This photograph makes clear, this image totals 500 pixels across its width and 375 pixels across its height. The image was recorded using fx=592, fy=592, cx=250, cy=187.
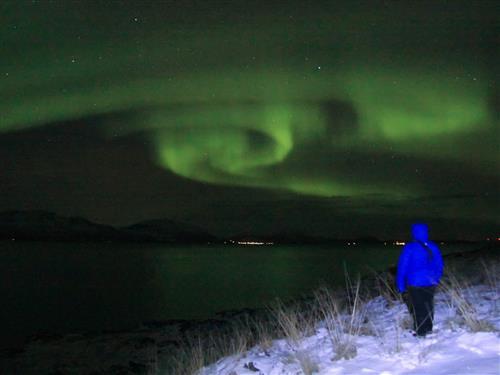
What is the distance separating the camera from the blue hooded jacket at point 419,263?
8484 mm

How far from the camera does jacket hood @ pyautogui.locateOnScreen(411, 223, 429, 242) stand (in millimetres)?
8422

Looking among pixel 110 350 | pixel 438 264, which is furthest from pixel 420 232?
pixel 110 350

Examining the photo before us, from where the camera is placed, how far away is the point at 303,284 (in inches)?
2842

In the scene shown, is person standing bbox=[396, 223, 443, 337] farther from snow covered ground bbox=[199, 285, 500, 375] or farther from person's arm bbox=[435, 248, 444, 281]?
snow covered ground bbox=[199, 285, 500, 375]

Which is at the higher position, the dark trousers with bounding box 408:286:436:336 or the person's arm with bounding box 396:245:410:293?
the person's arm with bounding box 396:245:410:293

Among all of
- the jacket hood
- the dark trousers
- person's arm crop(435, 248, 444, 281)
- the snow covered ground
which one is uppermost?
the jacket hood

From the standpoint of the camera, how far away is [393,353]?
24.4 ft

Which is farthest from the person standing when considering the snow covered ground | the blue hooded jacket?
the snow covered ground

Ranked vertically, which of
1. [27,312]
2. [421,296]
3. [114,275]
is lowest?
[421,296]

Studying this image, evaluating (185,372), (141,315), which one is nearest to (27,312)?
(141,315)

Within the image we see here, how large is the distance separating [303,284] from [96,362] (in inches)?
1991

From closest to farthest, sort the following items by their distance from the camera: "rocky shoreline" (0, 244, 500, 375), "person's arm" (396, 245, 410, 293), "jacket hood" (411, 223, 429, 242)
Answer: "jacket hood" (411, 223, 429, 242) < "person's arm" (396, 245, 410, 293) < "rocky shoreline" (0, 244, 500, 375)

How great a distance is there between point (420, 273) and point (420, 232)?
2.05 feet

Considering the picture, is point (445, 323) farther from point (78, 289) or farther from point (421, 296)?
point (78, 289)
